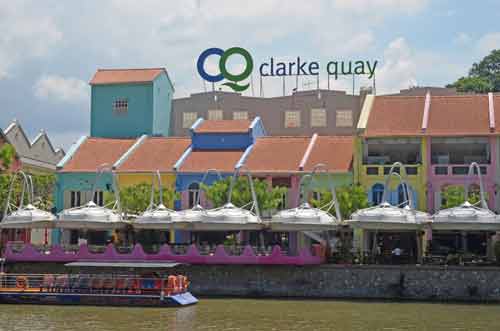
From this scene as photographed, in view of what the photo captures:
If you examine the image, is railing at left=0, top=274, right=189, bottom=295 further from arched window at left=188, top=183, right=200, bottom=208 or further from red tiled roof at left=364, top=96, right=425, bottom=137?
red tiled roof at left=364, top=96, right=425, bottom=137

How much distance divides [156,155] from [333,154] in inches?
476

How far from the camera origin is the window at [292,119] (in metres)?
73.9

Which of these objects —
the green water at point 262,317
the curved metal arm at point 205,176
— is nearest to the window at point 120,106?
the curved metal arm at point 205,176

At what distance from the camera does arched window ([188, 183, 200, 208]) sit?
58438 mm

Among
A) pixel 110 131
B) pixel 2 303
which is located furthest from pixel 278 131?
pixel 2 303

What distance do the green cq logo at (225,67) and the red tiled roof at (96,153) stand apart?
34.9 feet

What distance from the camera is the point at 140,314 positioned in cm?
3903

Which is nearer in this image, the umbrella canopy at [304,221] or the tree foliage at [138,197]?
the umbrella canopy at [304,221]

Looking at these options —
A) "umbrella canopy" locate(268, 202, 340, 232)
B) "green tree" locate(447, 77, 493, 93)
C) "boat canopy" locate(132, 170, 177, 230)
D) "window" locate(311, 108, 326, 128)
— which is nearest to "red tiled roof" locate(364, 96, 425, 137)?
"umbrella canopy" locate(268, 202, 340, 232)

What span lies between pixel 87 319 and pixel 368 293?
1564cm

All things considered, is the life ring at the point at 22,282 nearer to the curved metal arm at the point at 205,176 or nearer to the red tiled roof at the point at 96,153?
the curved metal arm at the point at 205,176

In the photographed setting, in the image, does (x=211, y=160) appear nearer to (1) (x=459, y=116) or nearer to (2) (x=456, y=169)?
(2) (x=456, y=169)

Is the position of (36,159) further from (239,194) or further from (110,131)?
(239,194)

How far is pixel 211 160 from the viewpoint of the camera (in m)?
59.7
